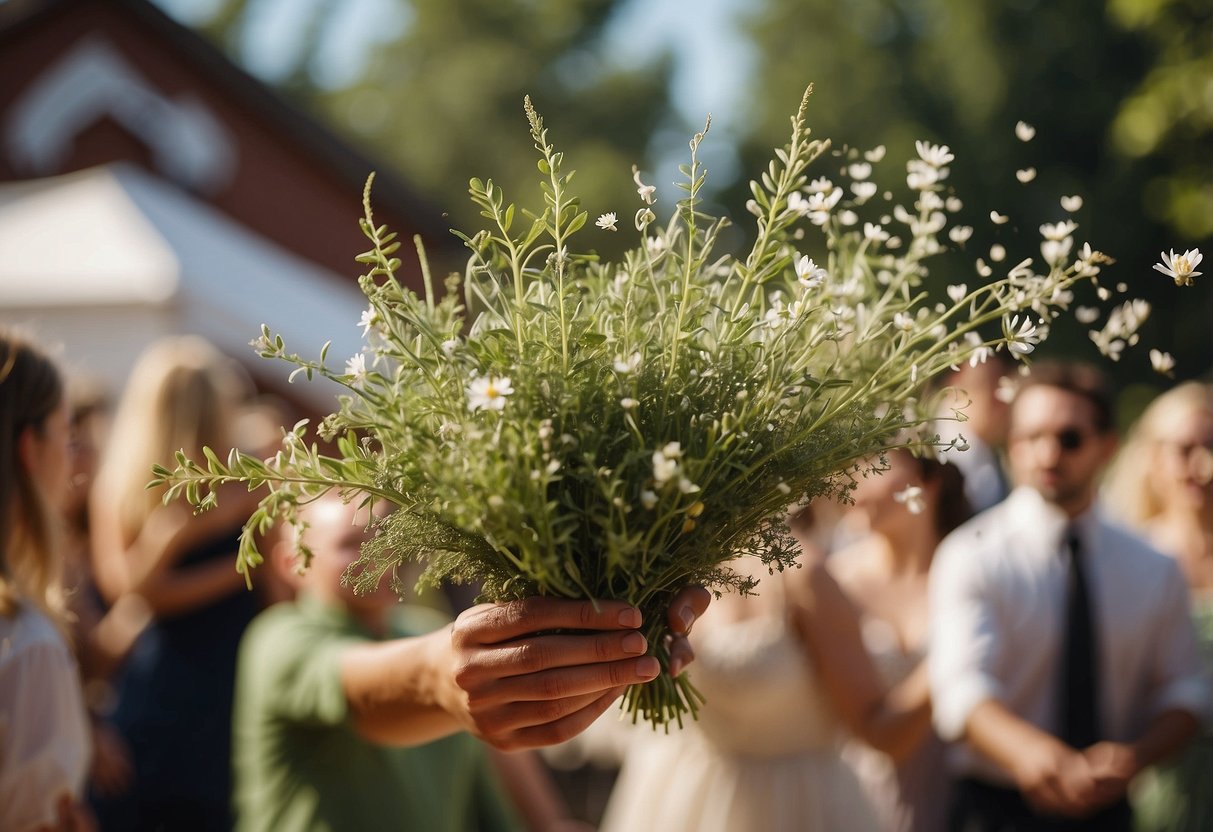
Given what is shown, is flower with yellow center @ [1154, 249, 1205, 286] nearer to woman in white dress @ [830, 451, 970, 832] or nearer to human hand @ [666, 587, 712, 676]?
human hand @ [666, 587, 712, 676]

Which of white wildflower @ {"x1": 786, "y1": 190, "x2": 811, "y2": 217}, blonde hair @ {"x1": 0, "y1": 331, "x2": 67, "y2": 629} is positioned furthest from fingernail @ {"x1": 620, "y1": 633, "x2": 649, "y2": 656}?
blonde hair @ {"x1": 0, "y1": 331, "x2": 67, "y2": 629}

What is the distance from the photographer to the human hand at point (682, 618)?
2.01 meters

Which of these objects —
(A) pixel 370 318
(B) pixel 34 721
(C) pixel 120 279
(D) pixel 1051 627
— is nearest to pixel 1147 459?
(D) pixel 1051 627

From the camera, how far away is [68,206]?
277 inches

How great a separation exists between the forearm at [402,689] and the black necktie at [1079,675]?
2.13 m

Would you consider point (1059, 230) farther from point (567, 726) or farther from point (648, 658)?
point (567, 726)

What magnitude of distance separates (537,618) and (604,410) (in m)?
0.36

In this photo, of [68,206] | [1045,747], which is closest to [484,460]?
[1045,747]

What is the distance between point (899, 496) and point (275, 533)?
11.9 ft

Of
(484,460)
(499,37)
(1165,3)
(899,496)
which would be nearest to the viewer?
(484,460)

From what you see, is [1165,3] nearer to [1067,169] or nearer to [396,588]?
[396,588]

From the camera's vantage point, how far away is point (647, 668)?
1945mm

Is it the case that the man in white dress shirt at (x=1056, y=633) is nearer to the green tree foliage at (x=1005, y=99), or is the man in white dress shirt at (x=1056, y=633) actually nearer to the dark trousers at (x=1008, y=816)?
the dark trousers at (x=1008, y=816)

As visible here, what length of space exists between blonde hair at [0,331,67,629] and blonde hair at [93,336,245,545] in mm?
1651
